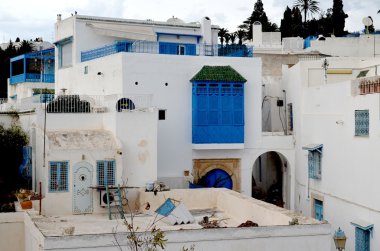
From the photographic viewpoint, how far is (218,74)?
63.4 ft

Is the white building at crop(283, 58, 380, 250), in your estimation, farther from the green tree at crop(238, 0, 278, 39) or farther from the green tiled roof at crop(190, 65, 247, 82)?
the green tree at crop(238, 0, 278, 39)

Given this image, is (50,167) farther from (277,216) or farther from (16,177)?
(277,216)

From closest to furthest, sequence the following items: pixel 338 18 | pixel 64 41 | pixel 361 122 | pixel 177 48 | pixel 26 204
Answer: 1. pixel 26 204
2. pixel 361 122
3. pixel 177 48
4. pixel 64 41
5. pixel 338 18

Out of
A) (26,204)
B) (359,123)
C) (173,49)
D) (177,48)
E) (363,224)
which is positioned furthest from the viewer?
(177,48)

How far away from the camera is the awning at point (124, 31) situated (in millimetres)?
21312

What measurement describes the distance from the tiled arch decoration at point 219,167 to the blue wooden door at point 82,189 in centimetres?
500

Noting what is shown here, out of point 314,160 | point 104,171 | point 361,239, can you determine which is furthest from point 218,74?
point 361,239

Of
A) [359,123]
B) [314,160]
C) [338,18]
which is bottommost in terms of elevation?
[314,160]

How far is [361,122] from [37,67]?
1975cm

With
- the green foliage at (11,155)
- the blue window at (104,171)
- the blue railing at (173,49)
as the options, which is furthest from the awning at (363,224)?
the green foliage at (11,155)

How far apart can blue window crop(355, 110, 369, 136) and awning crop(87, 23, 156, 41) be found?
29.5ft

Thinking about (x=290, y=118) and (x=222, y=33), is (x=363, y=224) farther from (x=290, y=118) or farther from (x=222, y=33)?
(x=222, y=33)

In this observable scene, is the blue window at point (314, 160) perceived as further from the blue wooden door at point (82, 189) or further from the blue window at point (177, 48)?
the blue wooden door at point (82, 189)

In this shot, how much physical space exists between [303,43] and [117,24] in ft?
42.4
